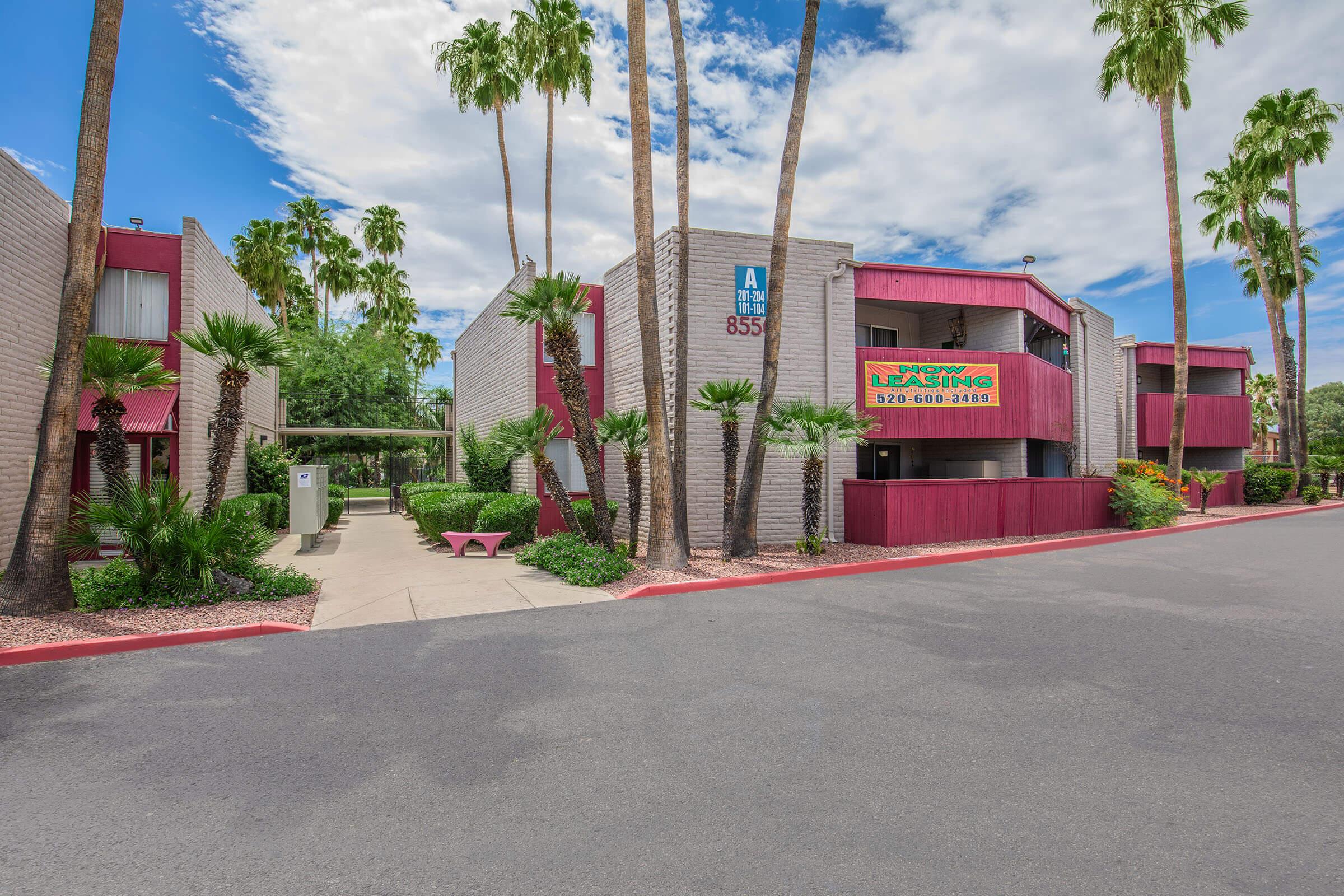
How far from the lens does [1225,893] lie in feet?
9.42

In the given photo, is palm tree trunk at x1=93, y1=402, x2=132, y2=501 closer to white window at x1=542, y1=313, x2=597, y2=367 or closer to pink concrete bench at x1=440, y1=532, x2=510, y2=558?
pink concrete bench at x1=440, y1=532, x2=510, y2=558

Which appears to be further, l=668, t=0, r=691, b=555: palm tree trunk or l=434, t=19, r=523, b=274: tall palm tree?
l=434, t=19, r=523, b=274: tall palm tree

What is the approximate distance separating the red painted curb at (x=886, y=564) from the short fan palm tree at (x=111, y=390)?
6.50 m

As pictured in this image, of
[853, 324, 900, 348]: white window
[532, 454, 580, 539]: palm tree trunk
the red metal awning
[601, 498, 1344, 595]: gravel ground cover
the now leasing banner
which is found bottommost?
[601, 498, 1344, 595]: gravel ground cover

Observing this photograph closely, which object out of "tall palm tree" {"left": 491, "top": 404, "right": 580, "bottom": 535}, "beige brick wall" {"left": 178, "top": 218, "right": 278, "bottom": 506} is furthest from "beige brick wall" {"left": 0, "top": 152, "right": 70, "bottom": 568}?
"tall palm tree" {"left": 491, "top": 404, "right": 580, "bottom": 535}

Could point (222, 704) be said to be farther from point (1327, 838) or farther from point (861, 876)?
point (1327, 838)

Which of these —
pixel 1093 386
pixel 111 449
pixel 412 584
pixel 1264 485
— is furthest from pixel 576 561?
pixel 1264 485

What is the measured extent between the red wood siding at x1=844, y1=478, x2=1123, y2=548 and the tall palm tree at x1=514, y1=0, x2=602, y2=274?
11.8 meters

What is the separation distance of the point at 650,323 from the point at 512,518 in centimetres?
500

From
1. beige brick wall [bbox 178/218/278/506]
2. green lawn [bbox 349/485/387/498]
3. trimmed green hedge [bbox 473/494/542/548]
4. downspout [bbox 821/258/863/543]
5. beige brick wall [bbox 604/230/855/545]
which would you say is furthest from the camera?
green lawn [bbox 349/485/387/498]

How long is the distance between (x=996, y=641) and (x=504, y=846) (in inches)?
213

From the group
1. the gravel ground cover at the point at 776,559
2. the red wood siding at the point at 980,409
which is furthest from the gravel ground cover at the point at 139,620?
the red wood siding at the point at 980,409

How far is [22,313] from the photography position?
11.4 m

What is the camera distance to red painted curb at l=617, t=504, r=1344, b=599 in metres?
9.79
